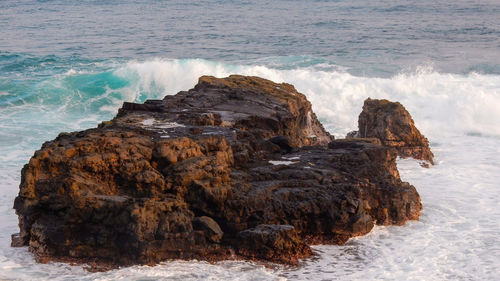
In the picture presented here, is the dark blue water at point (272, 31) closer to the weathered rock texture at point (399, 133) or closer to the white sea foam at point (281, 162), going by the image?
the weathered rock texture at point (399, 133)

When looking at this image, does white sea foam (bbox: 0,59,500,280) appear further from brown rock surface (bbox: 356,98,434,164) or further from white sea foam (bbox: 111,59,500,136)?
brown rock surface (bbox: 356,98,434,164)

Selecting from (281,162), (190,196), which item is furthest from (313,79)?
(190,196)

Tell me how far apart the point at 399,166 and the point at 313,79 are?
1066 centimetres

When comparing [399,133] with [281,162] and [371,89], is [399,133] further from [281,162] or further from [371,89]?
[371,89]

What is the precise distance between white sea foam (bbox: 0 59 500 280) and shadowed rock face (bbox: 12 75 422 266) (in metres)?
0.26

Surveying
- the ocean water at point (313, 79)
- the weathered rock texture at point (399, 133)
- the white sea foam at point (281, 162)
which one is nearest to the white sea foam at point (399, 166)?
the ocean water at point (313, 79)

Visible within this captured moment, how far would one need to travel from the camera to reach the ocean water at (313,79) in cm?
843

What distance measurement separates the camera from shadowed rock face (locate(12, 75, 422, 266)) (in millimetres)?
8047

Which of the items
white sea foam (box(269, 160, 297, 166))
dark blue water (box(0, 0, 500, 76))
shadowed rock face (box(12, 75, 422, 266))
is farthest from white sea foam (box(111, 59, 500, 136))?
shadowed rock face (box(12, 75, 422, 266))

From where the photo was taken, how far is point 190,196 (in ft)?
28.1

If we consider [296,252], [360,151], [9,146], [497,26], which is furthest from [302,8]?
[296,252]

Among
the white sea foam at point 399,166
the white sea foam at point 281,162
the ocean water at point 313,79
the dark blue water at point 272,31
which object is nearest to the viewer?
the white sea foam at point 399,166

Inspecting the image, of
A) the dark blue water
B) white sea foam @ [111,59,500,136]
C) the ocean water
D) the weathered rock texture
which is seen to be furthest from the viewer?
the dark blue water

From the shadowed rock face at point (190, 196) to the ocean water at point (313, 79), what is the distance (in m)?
0.26
